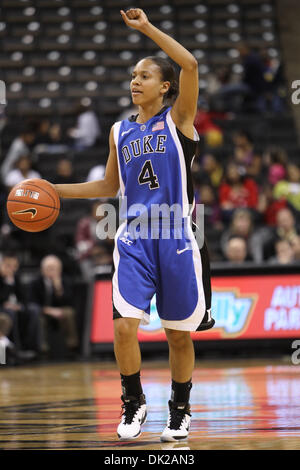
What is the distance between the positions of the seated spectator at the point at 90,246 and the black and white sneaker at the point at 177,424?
7.00m

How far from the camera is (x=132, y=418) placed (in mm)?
4023

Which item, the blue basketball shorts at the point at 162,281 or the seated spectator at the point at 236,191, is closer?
the blue basketball shorts at the point at 162,281

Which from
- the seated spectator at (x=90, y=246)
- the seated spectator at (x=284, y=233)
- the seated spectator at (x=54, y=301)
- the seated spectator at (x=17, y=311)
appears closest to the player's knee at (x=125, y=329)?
the seated spectator at (x=17, y=311)

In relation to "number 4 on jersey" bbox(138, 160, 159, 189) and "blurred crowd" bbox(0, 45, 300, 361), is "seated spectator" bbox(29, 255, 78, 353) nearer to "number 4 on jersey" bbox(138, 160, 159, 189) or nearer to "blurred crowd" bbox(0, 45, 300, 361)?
"blurred crowd" bbox(0, 45, 300, 361)

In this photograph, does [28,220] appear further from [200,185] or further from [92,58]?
[92,58]

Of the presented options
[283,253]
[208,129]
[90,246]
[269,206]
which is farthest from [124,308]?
[208,129]

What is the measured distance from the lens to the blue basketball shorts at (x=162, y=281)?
3990 mm

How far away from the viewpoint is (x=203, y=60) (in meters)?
18.3

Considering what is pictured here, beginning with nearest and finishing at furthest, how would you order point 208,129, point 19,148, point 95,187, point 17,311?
point 95,187 < point 17,311 < point 19,148 < point 208,129

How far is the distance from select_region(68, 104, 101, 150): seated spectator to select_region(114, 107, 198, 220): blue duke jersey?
429 inches

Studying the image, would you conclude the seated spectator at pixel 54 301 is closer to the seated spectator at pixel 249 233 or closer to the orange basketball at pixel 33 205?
the seated spectator at pixel 249 233

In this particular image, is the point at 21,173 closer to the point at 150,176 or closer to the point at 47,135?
the point at 47,135

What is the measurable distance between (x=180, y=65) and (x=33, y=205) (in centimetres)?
100

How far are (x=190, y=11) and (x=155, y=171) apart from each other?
1586 cm
